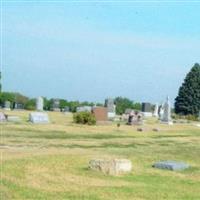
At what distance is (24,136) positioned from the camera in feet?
71.6

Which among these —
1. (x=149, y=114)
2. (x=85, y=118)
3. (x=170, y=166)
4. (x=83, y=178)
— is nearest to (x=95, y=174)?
(x=83, y=178)

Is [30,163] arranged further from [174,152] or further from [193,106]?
[193,106]

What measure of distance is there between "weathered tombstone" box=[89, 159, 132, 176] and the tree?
53247mm

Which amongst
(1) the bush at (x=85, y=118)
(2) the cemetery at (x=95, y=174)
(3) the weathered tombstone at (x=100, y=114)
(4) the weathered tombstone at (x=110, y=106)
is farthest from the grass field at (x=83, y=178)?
(4) the weathered tombstone at (x=110, y=106)

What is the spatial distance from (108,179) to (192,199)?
2.19 meters

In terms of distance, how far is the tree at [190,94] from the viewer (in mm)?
64375

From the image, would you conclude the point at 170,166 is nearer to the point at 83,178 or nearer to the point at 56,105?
the point at 83,178

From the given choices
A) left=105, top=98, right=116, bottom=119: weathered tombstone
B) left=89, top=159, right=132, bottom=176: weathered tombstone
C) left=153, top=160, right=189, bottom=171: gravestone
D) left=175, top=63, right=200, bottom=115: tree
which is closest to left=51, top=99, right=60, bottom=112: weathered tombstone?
left=175, top=63, right=200, bottom=115: tree

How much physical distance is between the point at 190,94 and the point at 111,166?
5408cm

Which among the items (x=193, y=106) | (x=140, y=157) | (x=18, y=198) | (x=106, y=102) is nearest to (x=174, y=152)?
(x=140, y=157)

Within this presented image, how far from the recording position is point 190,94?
64.8 m

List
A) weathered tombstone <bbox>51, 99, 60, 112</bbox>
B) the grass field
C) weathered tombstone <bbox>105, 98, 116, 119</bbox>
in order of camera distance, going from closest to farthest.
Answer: the grass field
weathered tombstone <bbox>105, 98, 116, 119</bbox>
weathered tombstone <bbox>51, 99, 60, 112</bbox>

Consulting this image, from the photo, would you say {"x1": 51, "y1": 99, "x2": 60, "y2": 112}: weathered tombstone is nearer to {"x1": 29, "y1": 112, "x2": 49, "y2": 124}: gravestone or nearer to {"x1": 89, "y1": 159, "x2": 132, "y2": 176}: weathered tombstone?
{"x1": 29, "y1": 112, "x2": 49, "y2": 124}: gravestone

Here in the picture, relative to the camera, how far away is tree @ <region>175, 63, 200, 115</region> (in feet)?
211
